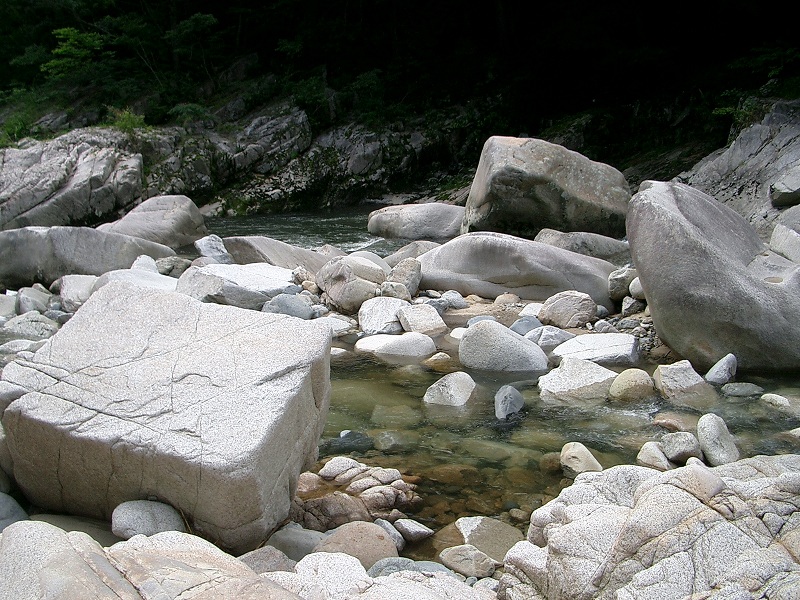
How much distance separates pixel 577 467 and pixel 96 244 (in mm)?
7943

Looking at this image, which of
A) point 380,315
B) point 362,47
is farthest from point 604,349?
point 362,47

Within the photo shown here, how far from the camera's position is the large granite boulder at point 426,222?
11.8 m

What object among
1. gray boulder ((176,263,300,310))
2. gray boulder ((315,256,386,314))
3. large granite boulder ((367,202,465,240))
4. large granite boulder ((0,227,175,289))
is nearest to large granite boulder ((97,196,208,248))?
large granite boulder ((0,227,175,289))

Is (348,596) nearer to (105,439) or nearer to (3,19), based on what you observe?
(105,439)

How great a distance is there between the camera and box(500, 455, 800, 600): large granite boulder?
1757 millimetres

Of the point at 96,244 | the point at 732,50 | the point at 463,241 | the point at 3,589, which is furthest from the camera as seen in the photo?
the point at 732,50

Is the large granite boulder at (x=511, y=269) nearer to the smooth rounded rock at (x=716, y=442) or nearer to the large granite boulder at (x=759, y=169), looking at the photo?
the large granite boulder at (x=759, y=169)

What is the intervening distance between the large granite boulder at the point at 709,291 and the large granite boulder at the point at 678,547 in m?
3.21

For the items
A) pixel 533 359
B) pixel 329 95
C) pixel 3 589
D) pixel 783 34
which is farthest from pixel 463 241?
pixel 329 95

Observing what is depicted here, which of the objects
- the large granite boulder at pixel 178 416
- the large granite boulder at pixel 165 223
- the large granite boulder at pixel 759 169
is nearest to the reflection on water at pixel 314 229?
the large granite boulder at pixel 165 223

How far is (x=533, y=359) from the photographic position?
17.9 ft

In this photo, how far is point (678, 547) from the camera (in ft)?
6.20

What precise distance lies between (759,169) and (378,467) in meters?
8.87

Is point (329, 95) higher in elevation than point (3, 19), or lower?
lower
